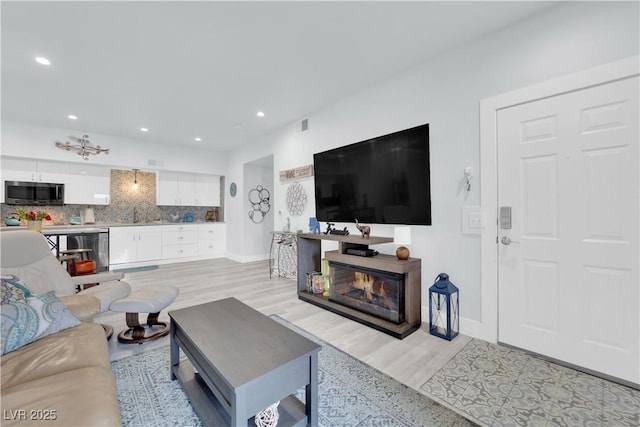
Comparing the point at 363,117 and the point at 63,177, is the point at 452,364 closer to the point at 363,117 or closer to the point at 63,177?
the point at 363,117

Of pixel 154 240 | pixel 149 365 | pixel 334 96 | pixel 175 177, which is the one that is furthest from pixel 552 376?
pixel 175 177

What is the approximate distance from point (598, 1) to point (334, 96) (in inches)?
94.6

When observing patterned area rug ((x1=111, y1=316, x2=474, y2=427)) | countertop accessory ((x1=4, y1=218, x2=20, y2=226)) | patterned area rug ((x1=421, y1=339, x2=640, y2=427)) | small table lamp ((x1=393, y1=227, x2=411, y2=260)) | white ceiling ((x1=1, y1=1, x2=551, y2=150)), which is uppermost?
white ceiling ((x1=1, y1=1, x2=551, y2=150))

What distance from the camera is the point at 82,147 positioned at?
4902mm

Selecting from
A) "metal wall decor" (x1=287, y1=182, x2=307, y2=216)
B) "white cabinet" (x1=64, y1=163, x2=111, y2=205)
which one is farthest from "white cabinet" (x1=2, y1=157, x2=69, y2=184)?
"metal wall decor" (x1=287, y1=182, x2=307, y2=216)

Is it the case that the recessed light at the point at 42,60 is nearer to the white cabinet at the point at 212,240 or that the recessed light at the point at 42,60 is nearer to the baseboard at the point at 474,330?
the white cabinet at the point at 212,240

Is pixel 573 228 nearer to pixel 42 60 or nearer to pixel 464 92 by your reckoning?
pixel 464 92

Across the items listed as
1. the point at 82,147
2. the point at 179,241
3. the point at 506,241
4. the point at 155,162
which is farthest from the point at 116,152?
the point at 506,241

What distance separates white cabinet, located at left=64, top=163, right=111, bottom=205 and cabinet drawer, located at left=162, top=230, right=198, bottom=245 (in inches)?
49.5

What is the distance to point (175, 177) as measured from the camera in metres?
6.25

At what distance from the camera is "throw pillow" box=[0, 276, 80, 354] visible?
4.63 ft

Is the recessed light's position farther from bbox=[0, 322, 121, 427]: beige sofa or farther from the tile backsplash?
the tile backsplash

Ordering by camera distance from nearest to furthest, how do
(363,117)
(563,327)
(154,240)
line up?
(563,327)
(363,117)
(154,240)

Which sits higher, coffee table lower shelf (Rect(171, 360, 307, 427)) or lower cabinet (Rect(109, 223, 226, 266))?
lower cabinet (Rect(109, 223, 226, 266))
